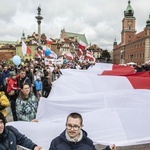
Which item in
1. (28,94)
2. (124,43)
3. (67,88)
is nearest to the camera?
(28,94)

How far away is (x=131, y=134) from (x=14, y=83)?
3.94 meters

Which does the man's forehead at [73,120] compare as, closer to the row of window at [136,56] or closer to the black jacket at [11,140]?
the black jacket at [11,140]

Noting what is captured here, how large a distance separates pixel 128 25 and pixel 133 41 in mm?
20677

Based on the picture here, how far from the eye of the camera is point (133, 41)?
104 meters

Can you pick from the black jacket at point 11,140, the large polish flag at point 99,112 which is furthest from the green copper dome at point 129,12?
the black jacket at point 11,140

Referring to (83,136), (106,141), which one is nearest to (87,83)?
(106,141)

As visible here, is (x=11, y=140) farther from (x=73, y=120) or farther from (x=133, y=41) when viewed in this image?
(x=133, y=41)

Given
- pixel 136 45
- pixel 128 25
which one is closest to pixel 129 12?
pixel 128 25

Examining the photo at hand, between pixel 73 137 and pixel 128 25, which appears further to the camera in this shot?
pixel 128 25

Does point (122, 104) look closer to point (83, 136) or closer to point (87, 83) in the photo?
point (87, 83)

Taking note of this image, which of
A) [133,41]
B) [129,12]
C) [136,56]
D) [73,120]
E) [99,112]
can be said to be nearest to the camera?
[73,120]

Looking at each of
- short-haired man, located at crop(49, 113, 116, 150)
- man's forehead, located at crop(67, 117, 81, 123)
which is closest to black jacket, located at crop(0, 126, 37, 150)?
short-haired man, located at crop(49, 113, 116, 150)

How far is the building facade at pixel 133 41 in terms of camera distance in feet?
292

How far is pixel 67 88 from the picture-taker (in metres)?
6.48
